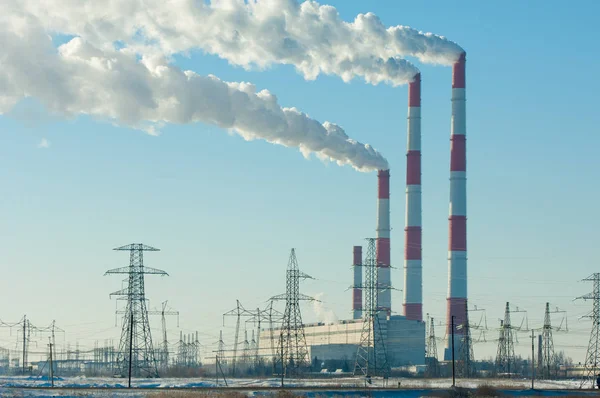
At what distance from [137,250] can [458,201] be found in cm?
3049

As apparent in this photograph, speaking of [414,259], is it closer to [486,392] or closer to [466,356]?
[466,356]

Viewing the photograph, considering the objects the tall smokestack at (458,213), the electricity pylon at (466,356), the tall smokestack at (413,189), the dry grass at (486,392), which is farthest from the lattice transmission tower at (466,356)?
the dry grass at (486,392)

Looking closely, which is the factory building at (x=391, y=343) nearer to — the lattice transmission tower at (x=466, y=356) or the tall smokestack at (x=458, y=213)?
the tall smokestack at (x=458, y=213)

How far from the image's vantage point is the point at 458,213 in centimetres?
7525

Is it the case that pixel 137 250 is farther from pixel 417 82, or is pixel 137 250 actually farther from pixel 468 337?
pixel 417 82

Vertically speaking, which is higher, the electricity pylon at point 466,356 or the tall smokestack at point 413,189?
the tall smokestack at point 413,189

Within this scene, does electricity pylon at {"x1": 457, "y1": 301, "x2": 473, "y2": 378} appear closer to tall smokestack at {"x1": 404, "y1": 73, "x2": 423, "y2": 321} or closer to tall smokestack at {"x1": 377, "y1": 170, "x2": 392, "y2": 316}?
tall smokestack at {"x1": 404, "y1": 73, "x2": 423, "y2": 321}

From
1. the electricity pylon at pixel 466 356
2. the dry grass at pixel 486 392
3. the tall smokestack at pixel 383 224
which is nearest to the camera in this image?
the dry grass at pixel 486 392

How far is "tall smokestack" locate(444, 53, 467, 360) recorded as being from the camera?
75.1 metres

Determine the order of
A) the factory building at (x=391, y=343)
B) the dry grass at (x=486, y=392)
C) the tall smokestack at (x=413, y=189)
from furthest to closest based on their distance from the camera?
the factory building at (x=391, y=343) < the tall smokestack at (x=413, y=189) < the dry grass at (x=486, y=392)

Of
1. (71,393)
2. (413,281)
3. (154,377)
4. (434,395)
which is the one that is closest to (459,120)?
(413,281)

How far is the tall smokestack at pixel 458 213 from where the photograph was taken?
246 feet

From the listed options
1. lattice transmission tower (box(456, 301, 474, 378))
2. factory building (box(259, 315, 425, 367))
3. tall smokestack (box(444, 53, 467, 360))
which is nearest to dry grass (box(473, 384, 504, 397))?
lattice transmission tower (box(456, 301, 474, 378))

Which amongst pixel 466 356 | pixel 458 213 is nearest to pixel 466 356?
pixel 466 356
